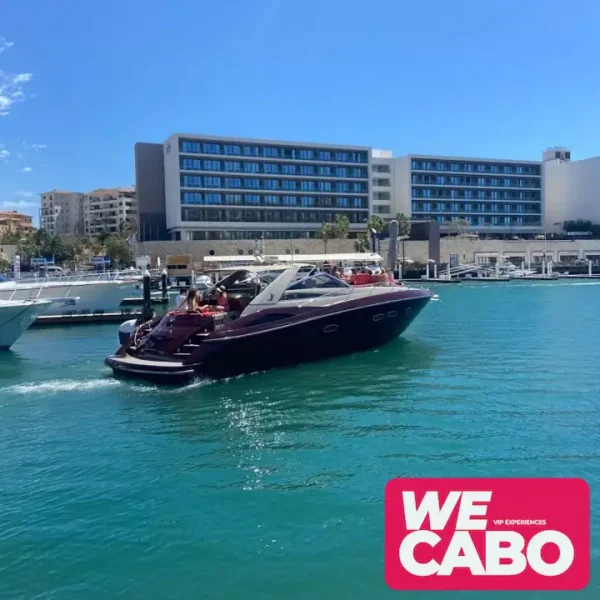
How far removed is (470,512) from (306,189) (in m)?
101

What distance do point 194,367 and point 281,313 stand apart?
3.07 meters

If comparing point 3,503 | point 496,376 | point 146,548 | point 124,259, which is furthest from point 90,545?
point 124,259

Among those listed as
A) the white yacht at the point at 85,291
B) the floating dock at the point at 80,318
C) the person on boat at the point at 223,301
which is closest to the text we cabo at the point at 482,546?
the person on boat at the point at 223,301

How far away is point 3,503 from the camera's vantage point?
880 cm

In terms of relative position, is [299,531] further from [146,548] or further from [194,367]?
[194,367]

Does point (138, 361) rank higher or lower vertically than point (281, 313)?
lower

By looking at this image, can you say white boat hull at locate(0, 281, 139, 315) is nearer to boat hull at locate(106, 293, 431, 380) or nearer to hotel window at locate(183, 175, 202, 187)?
boat hull at locate(106, 293, 431, 380)

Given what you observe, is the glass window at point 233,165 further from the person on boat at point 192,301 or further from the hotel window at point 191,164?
the person on boat at point 192,301

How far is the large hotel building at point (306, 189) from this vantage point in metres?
96.7

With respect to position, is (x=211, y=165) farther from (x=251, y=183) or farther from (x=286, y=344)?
(x=286, y=344)

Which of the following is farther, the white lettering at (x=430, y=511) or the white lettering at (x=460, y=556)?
the white lettering at (x=430, y=511)

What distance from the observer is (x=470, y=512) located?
20.8ft

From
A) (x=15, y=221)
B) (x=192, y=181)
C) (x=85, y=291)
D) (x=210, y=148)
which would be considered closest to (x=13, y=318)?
(x=85, y=291)

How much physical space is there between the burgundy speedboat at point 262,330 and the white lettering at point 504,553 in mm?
10823
